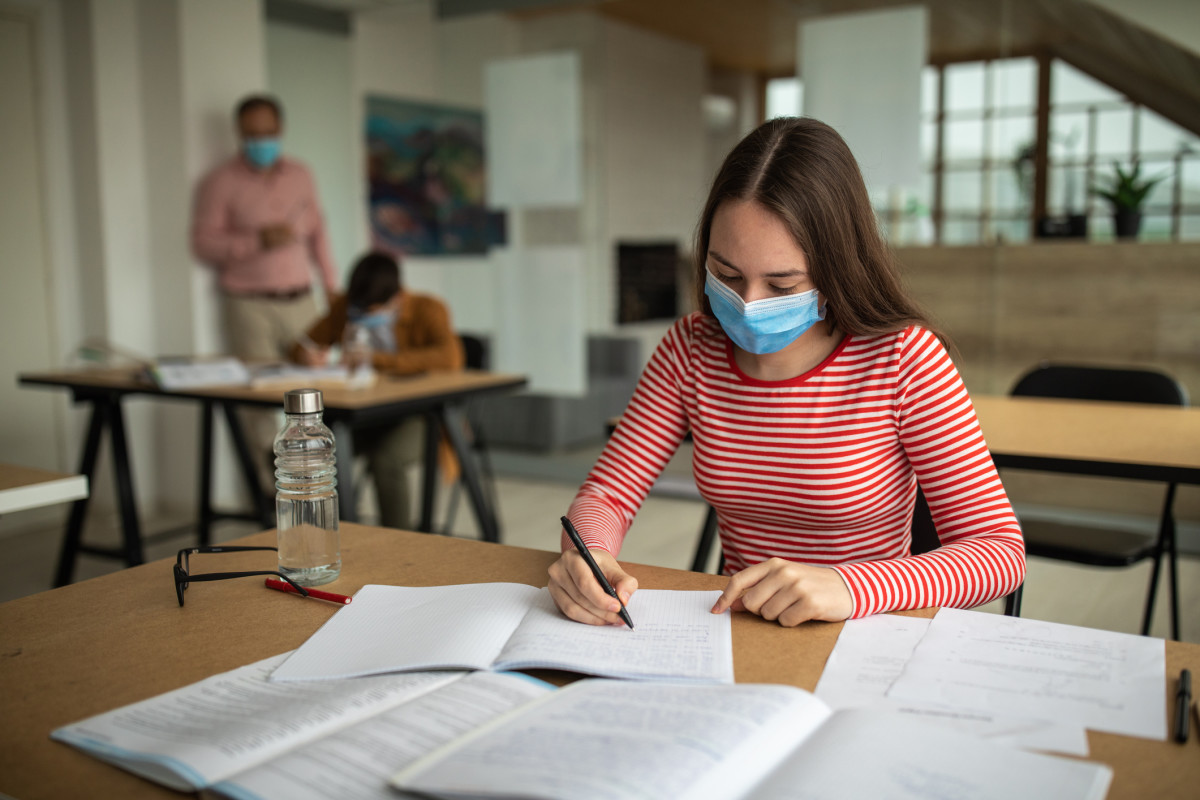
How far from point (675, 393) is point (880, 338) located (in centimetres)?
30

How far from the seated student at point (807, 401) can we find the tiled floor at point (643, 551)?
1160mm

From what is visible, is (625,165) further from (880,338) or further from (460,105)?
(880,338)

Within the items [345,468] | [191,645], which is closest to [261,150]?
[345,468]

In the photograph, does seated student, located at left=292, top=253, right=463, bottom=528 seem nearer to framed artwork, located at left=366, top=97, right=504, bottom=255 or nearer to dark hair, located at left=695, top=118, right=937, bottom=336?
framed artwork, located at left=366, top=97, right=504, bottom=255

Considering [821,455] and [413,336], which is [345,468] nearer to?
[413,336]

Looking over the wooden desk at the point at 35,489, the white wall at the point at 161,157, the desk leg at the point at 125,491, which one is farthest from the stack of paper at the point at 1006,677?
the white wall at the point at 161,157

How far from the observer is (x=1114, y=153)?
148 inches

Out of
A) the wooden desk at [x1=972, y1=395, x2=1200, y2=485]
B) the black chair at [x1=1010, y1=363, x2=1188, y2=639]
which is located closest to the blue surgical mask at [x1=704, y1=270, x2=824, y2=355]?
the wooden desk at [x1=972, y1=395, x2=1200, y2=485]

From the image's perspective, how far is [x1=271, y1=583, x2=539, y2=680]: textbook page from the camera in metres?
0.89

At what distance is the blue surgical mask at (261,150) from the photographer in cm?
410

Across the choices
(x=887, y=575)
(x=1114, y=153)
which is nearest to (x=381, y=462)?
(x=887, y=575)

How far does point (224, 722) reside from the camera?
0.78 meters

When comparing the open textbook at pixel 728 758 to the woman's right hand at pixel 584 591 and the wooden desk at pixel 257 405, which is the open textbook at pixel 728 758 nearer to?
the woman's right hand at pixel 584 591

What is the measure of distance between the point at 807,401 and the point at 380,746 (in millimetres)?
810
